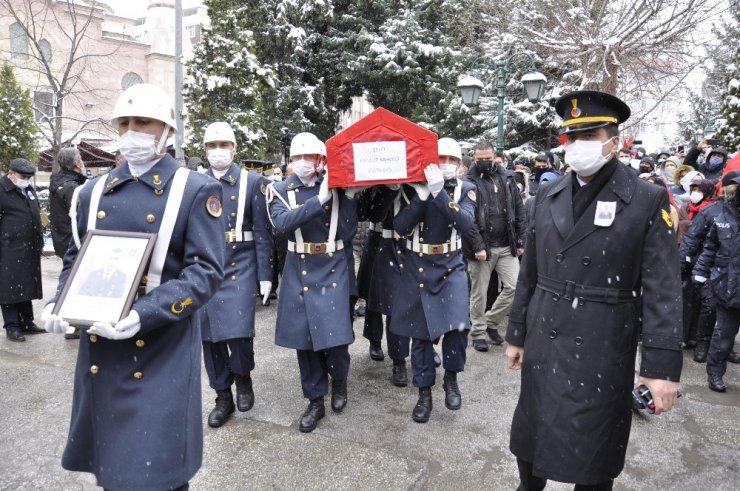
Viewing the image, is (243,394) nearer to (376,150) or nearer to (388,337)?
(388,337)

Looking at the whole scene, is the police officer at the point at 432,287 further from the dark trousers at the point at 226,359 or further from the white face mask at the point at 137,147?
the white face mask at the point at 137,147

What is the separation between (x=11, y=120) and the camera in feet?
61.1

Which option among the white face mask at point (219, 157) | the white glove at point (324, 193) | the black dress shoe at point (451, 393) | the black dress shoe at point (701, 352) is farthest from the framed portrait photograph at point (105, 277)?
the black dress shoe at point (701, 352)

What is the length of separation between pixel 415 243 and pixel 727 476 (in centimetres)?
263

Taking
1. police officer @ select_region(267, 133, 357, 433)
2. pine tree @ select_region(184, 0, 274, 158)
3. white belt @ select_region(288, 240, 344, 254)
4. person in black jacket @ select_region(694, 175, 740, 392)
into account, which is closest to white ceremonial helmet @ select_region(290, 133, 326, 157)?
police officer @ select_region(267, 133, 357, 433)

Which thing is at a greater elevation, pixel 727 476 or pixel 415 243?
pixel 415 243

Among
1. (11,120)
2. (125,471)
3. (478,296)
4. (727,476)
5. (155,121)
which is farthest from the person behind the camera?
(11,120)

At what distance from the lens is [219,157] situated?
4.47 meters

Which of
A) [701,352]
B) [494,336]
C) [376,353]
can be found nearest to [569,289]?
[376,353]

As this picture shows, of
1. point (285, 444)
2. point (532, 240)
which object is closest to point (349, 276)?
point (285, 444)

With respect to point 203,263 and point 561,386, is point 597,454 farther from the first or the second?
point 203,263

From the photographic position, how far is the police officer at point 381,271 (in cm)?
463

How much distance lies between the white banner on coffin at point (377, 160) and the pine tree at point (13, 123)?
1881 centimetres

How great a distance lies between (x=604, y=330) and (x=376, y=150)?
1.94 meters
